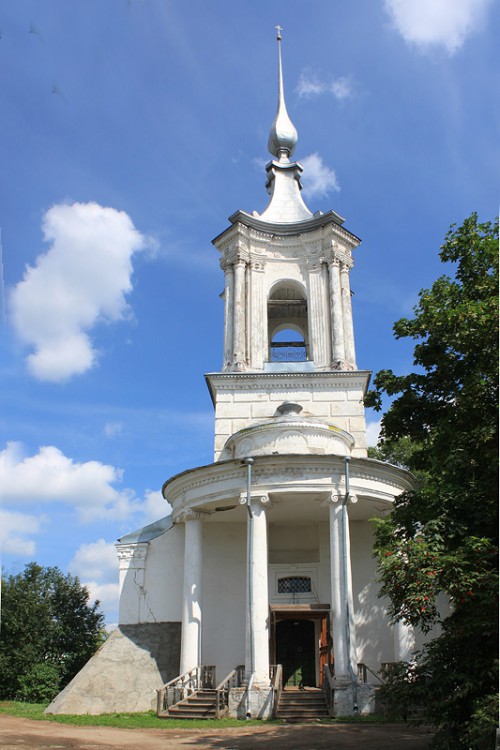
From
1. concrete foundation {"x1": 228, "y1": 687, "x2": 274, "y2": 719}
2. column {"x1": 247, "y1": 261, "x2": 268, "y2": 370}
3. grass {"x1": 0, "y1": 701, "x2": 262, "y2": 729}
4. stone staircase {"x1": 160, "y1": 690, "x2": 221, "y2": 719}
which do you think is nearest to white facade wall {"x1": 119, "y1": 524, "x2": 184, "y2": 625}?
grass {"x1": 0, "y1": 701, "x2": 262, "y2": 729}

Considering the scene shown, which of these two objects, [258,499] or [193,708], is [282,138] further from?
[193,708]

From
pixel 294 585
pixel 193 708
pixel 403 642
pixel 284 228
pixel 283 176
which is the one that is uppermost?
pixel 283 176

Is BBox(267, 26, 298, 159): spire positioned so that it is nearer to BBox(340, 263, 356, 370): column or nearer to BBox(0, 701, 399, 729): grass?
BBox(340, 263, 356, 370): column

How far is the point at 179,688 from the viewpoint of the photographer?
698 inches

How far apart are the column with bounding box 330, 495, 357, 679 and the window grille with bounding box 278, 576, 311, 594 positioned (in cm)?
325

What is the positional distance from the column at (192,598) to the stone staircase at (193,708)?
1.17 metres

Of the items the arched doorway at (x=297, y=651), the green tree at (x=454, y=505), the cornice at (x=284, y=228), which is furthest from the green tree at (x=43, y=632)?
the green tree at (x=454, y=505)

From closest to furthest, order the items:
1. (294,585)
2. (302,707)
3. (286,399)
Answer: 1. (302,707)
2. (294,585)
3. (286,399)

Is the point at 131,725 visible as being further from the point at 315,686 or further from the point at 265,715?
the point at 315,686

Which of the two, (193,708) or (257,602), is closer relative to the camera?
(193,708)

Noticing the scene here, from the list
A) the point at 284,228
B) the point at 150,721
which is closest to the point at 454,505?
the point at 150,721

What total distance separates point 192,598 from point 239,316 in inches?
439

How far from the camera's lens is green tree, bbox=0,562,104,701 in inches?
1100

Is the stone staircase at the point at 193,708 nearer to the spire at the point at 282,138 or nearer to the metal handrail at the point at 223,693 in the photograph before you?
the metal handrail at the point at 223,693
